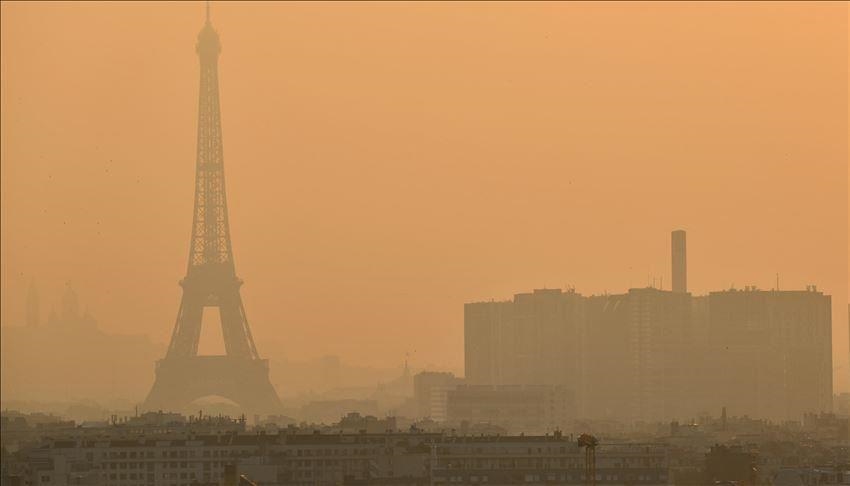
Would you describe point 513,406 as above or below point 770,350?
below

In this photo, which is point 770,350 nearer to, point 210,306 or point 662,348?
point 662,348

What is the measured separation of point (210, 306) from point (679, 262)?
41.9 meters

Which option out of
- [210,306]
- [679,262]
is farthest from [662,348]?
[210,306]

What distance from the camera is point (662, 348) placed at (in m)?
130

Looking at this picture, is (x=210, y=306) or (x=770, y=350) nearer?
(x=210, y=306)

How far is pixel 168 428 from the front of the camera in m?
71.8

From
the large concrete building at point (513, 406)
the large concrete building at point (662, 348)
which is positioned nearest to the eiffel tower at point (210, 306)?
the large concrete building at point (513, 406)

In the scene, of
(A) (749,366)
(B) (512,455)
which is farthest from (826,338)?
(B) (512,455)

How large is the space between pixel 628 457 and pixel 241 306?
129 ft

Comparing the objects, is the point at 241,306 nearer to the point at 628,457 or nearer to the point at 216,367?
the point at 216,367

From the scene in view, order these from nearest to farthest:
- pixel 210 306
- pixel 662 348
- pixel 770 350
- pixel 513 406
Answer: pixel 210 306 → pixel 513 406 → pixel 770 350 → pixel 662 348

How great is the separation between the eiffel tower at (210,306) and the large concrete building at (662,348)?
32.7 m

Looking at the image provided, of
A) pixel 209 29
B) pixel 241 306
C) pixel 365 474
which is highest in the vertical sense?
pixel 209 29

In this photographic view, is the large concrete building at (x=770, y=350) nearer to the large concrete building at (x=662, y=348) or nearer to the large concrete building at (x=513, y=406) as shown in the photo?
the large concrete building at (x=662, y=348)
